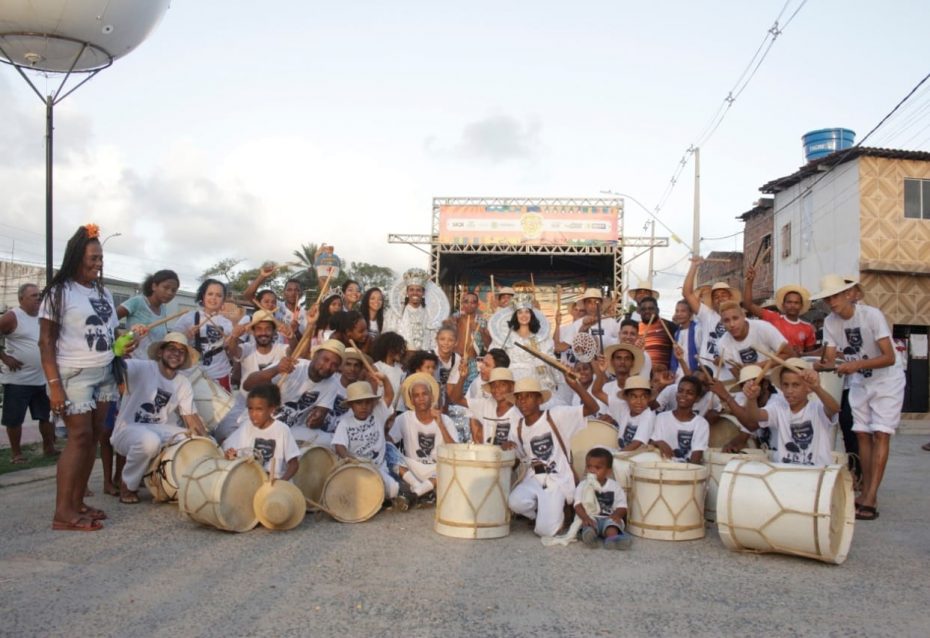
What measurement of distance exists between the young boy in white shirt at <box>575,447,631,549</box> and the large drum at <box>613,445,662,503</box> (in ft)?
0.48

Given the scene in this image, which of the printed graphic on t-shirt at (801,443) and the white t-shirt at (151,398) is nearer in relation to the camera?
the printed graphic on t-shirt at (801,443)

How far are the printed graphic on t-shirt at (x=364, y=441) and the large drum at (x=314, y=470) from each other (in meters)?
0.31

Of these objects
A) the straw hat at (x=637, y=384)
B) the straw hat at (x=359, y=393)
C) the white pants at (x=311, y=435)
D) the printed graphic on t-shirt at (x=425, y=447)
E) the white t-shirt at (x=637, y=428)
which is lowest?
the printed graphic on t-shirt at (x=425, y=447)

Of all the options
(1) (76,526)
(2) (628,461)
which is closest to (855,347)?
(2) (628,461)

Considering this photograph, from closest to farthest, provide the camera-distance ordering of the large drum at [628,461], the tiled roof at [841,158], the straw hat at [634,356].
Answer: the large drum at [628,461] → the straw hat at [634,356] → the tiled roof at [841,158]

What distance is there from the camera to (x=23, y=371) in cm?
942

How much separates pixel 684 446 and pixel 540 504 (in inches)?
59.5

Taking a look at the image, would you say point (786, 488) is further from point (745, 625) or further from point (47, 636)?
point (47, 636)

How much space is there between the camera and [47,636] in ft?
12.6

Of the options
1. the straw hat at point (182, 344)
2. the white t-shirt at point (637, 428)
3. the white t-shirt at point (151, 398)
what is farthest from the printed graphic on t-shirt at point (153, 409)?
the white t-shirt at point (637, 428)

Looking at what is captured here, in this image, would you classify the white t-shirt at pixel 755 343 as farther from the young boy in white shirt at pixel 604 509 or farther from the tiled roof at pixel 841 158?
the tiled roof at pixel 841 158

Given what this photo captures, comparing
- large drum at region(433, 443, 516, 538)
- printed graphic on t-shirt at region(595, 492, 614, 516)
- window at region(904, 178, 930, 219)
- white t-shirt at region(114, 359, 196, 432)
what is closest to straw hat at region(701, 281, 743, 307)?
printed graphic on t-shirt at region(595, 492, 614, 516)

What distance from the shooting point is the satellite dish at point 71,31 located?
330 inches

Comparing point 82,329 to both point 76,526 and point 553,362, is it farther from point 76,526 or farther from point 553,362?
point 553,362
